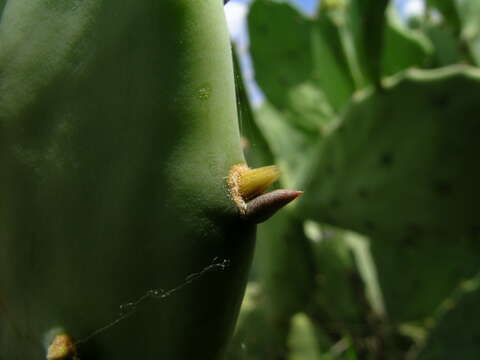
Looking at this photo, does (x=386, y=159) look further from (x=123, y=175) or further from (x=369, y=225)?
(x=123, y=175)

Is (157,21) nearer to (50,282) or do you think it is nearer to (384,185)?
(50,282)

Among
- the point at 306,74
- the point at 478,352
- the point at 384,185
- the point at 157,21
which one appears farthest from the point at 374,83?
the point at 157,21

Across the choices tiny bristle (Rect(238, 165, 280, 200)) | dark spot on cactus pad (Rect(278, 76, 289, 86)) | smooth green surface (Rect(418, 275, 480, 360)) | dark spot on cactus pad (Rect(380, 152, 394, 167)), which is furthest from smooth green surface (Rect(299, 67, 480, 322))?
tiny bristle (Rect(238, 165, 280, 200))

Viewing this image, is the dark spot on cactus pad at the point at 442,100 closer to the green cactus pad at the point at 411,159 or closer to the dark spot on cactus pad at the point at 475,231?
the green cactus pad at the point at 411,159

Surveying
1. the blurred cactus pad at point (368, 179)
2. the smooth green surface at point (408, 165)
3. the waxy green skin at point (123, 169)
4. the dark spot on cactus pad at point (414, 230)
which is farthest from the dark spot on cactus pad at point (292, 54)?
the waxy green skin at point (123, 169)

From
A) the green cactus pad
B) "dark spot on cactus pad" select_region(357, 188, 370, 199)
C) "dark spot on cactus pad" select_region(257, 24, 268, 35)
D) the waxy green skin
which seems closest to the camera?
the waxy green skin

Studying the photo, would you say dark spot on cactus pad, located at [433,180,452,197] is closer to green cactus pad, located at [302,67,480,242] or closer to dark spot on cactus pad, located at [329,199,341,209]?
green cactus pad, located at [302,67,480,242]

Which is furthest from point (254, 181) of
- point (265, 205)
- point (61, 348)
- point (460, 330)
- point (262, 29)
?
point (262, 29)
